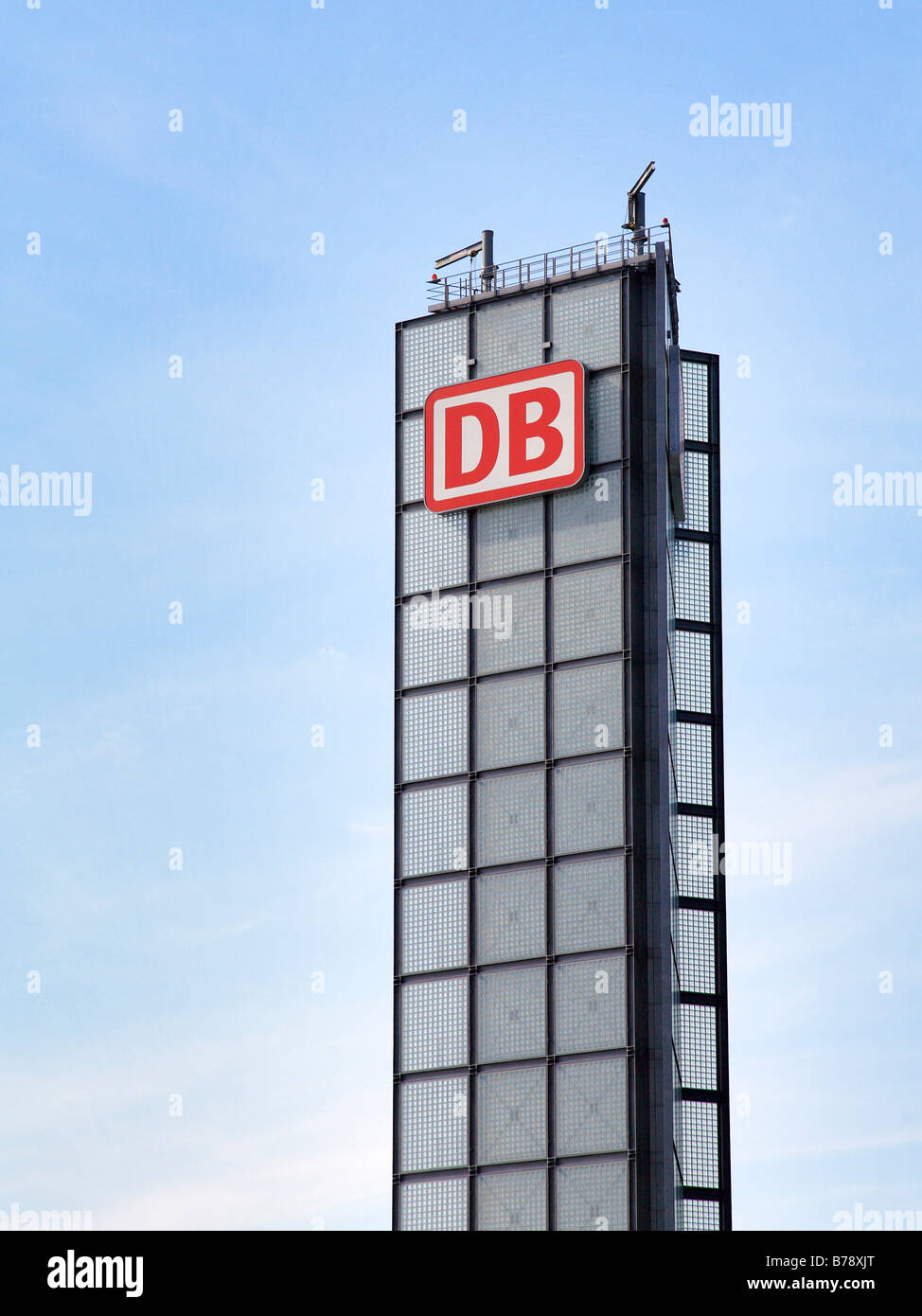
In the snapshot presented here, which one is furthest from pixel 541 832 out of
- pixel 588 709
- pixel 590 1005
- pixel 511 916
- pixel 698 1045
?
pixel 698 1045

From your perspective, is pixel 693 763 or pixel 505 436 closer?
pixel 505 436

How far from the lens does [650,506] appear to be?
95875 millimetres

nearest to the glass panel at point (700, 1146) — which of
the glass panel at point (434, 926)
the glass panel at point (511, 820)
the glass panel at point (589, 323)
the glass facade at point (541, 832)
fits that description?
the glass facade at point (541, 832)

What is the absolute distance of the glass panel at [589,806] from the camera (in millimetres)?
92312

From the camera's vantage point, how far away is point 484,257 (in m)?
104

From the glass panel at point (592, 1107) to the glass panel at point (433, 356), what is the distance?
110 feet

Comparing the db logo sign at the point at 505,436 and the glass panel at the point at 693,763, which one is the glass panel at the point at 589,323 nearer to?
the db logo sign at the point at 505,436

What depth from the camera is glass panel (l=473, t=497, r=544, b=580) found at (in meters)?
97.7

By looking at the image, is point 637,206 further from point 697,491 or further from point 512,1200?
point 512,1200

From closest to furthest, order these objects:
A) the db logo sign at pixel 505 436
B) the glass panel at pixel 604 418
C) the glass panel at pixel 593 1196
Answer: the glass panel at pixel 593 1196, the glass panel at pixel 604 418, the db logo sign at pixel 505 436

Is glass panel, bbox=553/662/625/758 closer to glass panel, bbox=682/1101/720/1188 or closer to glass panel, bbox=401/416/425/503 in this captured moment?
glass panel, bbox=401/416/425/503

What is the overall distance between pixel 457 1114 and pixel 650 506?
1122 inches

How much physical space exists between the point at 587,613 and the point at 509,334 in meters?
14.9
